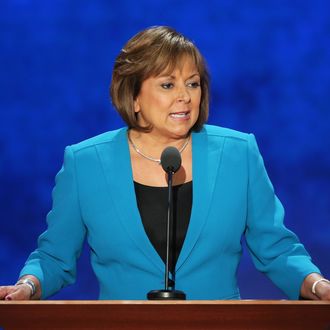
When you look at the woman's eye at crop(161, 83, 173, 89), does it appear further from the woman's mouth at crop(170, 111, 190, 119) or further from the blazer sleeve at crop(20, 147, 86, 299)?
the blazer sleeve at crop(20, 147, 86, 299)

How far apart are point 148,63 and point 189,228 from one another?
0.49 meters

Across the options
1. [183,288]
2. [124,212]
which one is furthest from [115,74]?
[183,288]

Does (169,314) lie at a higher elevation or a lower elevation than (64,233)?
lower

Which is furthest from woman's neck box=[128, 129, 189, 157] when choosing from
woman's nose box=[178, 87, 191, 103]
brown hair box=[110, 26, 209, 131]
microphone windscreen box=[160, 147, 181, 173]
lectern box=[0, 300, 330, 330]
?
lectern box=[0, 300, 330, 330]

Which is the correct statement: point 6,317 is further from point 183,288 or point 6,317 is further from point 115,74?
point 115,74

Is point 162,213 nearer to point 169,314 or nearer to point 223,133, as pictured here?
point 223,133

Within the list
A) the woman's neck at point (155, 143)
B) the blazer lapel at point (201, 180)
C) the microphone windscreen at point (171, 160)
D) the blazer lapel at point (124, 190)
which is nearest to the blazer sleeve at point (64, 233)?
the blazer lapel at point (124, 190)

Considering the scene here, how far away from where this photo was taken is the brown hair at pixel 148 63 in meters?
2.27

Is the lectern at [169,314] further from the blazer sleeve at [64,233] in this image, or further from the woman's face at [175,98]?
the woman's face at [175,98]

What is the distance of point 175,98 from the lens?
2258mm

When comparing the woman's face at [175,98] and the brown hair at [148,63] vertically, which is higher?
the brown hair at [148,63]

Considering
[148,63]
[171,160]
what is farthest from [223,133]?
[171,160]

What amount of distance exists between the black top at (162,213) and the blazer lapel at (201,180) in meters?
0.04

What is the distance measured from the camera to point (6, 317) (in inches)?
59.4
